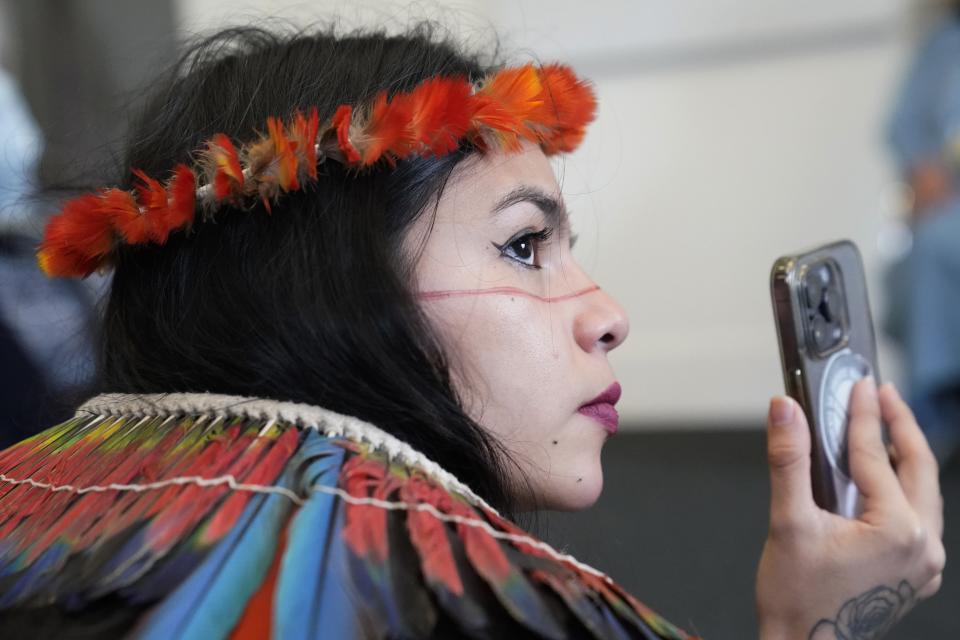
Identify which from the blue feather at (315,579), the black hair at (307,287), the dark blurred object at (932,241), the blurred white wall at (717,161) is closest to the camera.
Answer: the blue feather at (315,579)

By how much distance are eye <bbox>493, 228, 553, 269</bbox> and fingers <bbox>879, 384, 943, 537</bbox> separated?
0.37 m

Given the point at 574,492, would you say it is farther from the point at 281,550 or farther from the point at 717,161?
the point at 717,161

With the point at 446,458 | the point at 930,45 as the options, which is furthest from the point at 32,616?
the point at 930,45

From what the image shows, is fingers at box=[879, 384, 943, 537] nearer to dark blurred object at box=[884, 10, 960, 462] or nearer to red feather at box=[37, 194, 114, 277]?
red feather at box=[37, 194, 114, 277]

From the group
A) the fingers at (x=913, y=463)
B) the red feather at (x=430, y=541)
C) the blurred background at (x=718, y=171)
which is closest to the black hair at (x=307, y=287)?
the red feather at (x=430, y=541)

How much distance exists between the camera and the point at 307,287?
707 mm

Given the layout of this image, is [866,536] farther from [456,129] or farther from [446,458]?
[456,129]

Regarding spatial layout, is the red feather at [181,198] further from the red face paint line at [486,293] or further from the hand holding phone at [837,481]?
the hand holding phone at [837,481]

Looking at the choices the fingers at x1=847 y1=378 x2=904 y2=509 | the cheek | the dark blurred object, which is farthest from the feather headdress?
the dark blurred object

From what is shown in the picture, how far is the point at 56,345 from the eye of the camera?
46.9 inches

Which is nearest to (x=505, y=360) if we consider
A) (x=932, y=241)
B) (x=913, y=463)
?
(x=913, y=463)

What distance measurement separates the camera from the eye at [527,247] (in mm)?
774

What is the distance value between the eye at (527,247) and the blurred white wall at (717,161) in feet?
6.80

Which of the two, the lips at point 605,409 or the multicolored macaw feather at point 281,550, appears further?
the lips at point 605,409
